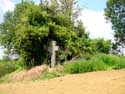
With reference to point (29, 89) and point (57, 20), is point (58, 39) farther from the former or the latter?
point (29, 89)

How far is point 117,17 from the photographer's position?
4666cm

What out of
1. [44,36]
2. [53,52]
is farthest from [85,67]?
[44,36]

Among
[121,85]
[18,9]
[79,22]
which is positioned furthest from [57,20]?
[18,9]

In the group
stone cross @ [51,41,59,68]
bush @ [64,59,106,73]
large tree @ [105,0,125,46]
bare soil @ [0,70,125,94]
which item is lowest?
bare soil @ [0,70,125,94]

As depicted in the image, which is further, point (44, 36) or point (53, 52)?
point (44, 36)

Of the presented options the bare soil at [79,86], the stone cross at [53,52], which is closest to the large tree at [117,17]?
Answer: the stone cross at [53,52]

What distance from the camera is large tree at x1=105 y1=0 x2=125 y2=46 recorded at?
4609 cm

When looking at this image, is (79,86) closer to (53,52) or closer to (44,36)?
(53,52)

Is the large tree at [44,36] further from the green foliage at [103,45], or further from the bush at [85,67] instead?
the green foliage at [103,45]

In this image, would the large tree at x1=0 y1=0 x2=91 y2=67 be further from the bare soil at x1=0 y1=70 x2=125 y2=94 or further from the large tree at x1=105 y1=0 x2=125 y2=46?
the large tree at x1=105 y1=0 x2=125 y2=46

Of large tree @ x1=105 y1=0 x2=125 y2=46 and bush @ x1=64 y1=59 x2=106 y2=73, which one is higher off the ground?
large tree @ x1=105 y1=0 x2=125 y2=46

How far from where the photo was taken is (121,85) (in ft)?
41.3

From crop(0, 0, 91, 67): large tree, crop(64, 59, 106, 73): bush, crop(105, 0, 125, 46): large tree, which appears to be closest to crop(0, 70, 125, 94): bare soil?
crop(64, 59, 106, 73): bush

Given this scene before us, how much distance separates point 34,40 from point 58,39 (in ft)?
4.63
